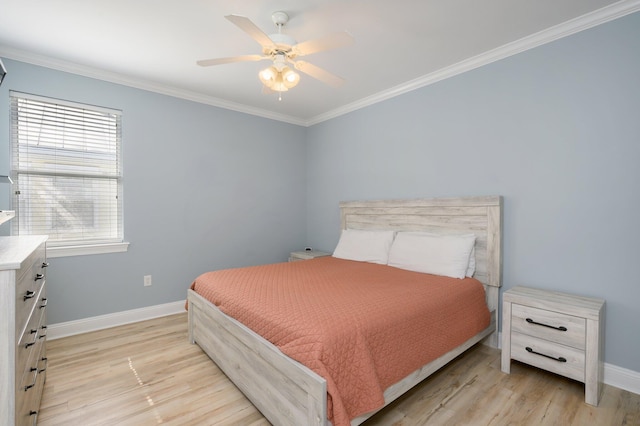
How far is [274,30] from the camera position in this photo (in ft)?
7.50

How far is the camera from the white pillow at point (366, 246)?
127 inches

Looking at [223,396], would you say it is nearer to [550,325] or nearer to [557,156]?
[550,325]

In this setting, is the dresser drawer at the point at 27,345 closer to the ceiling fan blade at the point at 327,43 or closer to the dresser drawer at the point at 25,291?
the dresser drawer at the point at 25,291

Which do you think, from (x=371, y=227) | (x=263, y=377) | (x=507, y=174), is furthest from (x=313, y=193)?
(x=263, y=377)

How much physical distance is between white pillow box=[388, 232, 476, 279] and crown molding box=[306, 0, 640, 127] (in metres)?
1.58

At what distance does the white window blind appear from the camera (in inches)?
107

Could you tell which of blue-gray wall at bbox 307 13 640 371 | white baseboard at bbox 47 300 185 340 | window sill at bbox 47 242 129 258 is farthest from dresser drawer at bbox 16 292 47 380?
blue-gray wall at bbox 307 13 640 371

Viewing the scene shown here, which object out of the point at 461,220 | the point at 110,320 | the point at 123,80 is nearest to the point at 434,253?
the point at 461,220

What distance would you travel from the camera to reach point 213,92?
354 centimetres

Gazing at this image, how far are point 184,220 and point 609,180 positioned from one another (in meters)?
3.91

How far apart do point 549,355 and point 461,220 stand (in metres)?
A: 1.22

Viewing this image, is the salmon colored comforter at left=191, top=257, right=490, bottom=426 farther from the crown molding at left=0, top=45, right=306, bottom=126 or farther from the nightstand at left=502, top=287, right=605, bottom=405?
the crown molding at left=0, top=45, right=306, bottom=126

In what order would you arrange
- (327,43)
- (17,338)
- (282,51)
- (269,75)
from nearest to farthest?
(17,338) < (327,43) < (282,51) < (269,75)

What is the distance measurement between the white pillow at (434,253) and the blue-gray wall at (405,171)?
385 mm
